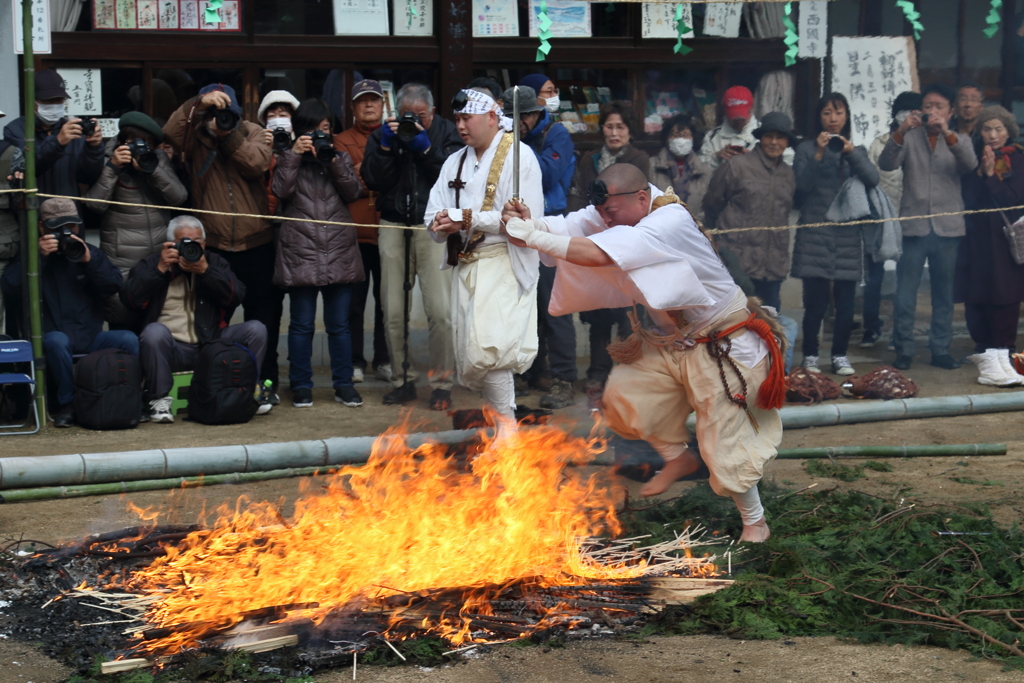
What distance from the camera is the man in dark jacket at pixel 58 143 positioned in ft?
23.1

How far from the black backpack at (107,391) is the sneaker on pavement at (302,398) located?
3.48ft

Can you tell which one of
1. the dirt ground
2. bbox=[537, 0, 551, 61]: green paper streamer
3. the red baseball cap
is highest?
bbox=[537, 0, 551, 61]: green paper streamer

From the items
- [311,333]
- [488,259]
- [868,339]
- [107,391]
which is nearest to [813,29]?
[868,339]

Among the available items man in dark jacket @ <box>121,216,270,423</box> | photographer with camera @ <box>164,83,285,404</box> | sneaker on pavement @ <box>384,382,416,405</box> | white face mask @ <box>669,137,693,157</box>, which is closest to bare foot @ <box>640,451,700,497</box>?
sneaker on pavement @ <box>384,382,416,405</box>

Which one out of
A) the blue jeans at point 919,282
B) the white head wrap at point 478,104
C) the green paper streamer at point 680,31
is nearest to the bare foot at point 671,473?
the white head wrap at point 478,104

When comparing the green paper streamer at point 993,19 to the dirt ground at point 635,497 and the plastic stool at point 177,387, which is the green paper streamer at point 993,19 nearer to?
the dirt ground at point 635,497

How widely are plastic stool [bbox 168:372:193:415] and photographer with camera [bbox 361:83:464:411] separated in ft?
4.34

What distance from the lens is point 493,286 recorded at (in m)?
6.24

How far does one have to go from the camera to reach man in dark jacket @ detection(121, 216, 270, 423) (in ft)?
23.4

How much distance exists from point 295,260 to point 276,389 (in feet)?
3.20

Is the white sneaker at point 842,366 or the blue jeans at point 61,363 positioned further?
the white sneaker at point 842,366

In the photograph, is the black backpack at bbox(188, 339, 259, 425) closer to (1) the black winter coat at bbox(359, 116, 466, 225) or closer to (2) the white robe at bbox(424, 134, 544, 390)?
(1) the black winter coat at bbox(359, 116, 466, 225)

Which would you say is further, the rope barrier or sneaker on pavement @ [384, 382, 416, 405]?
sneaker on pavement @ [384, 382, 416, 405]

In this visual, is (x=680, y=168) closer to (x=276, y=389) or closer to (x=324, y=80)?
(x=324, y=80)
